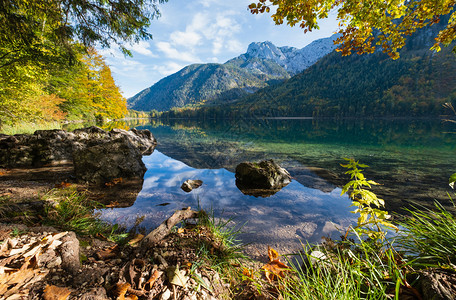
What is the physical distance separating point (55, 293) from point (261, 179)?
6.63 metres

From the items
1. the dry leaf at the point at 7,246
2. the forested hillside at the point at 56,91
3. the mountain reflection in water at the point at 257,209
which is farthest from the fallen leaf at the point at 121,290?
the forested hillside at the point at 56,91

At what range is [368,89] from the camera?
118 m

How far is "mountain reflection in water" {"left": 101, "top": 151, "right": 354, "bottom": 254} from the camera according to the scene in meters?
4.32

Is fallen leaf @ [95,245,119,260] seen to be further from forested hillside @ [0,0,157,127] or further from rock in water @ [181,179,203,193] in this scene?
forested hillside @ [0,0,157,127]

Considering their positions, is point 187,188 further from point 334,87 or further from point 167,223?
point 334,87

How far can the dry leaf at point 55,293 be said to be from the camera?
1297 millimetres

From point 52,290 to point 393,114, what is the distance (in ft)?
383

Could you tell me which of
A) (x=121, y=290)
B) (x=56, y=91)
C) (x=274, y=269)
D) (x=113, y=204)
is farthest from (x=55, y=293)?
(x=56, y=91)

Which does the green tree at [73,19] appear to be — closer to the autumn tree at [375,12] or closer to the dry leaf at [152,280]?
the autumn tree at [375,12]

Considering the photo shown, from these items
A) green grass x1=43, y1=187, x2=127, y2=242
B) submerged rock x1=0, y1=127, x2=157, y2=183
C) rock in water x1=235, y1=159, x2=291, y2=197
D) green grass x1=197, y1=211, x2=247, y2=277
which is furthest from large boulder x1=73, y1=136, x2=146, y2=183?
green grass x1=197, y1=211, x2=247, y2=277

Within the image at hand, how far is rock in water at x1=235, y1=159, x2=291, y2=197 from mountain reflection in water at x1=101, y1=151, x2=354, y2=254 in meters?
0.31

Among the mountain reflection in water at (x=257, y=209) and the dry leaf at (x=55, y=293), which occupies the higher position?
the dry leaf at (x=55, y=293)

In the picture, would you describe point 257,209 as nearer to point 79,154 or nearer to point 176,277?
point 176,277

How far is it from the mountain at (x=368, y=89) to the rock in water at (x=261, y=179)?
302ft
